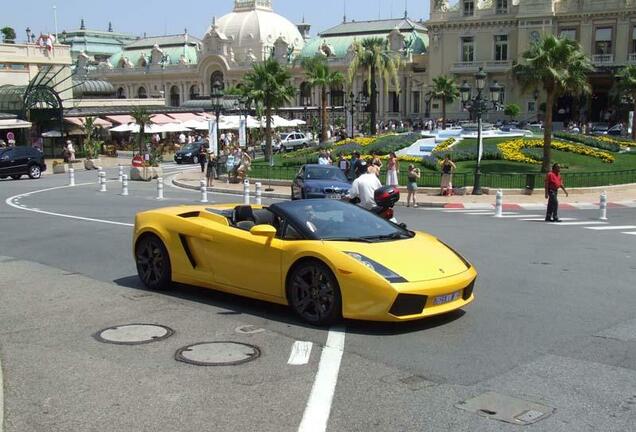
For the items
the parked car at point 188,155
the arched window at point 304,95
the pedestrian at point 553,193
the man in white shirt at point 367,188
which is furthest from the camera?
the arched window at point 304,95

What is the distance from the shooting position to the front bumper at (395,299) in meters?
7.57

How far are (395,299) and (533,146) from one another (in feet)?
106

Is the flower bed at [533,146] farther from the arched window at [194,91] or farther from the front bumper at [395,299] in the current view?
the arched window at [194,91]

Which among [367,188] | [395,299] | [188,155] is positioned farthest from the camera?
[188,155]

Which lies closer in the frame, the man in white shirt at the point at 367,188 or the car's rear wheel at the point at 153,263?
the car's rear wheel at the point at 153,263

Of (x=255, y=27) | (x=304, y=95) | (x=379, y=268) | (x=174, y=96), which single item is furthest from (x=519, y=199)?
(x=174, y=96)

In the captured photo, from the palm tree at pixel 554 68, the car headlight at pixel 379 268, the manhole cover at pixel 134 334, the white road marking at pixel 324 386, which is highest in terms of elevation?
the palm tree at pixel 554 68

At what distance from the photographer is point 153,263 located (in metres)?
10.1

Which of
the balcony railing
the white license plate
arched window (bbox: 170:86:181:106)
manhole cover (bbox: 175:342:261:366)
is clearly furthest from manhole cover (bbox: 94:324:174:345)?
arched window (bbox: 170:86:181:106)

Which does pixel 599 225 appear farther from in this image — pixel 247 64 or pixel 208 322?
pixel 247 64

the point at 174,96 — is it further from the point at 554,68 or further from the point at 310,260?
the point at 310,260

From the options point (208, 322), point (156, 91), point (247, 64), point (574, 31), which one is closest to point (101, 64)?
point (156, 91)

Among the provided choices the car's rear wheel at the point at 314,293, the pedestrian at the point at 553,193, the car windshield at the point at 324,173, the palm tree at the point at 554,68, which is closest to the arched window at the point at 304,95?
the palm tree at the point at 554,68

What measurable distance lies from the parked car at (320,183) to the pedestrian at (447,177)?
4.38 meters
